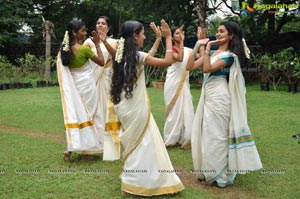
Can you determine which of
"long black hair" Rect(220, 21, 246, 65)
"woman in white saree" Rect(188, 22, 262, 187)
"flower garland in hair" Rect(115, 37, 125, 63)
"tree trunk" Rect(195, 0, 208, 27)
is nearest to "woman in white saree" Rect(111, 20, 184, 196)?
"flower garland in hair" Rect(115, 37, 125, 63)

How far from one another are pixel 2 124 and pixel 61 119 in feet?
4.07

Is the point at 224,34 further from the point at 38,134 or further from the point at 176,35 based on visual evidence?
the point at 38,134

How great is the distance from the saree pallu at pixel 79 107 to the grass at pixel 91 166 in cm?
27

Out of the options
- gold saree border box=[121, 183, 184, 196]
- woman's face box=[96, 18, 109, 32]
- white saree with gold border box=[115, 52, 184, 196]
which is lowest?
gold saree border box=[121, 183, 184, 196]

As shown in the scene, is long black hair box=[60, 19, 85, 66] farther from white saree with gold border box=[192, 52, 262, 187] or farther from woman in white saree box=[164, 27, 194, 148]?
white saree with gold border box=[192, 52, 262, 187]

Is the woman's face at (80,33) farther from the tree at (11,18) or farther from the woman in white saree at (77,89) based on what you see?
the tree at (11,18)

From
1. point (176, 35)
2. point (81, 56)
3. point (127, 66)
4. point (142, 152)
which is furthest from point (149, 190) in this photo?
point (176, 35)

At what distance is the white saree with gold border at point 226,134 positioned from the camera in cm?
438

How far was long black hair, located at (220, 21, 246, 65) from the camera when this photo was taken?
4.48m

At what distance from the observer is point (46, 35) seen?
18.9 m

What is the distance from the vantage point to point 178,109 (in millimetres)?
6344

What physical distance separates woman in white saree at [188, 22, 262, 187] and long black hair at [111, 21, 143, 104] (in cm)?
73

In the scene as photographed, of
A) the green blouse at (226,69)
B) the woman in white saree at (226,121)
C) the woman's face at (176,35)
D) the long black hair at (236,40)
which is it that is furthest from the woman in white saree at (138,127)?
the woman's face at (176,35)

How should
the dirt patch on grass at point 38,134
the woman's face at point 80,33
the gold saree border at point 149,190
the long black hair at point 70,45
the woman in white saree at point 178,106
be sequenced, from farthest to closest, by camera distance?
1. the dirt patch on grass at point 38,134
2. the woman in white saree at point 178,106
3. the woman's face at point 80,33
4. the long black hair at point 70,45
5. the gold saree border at point 149,190
